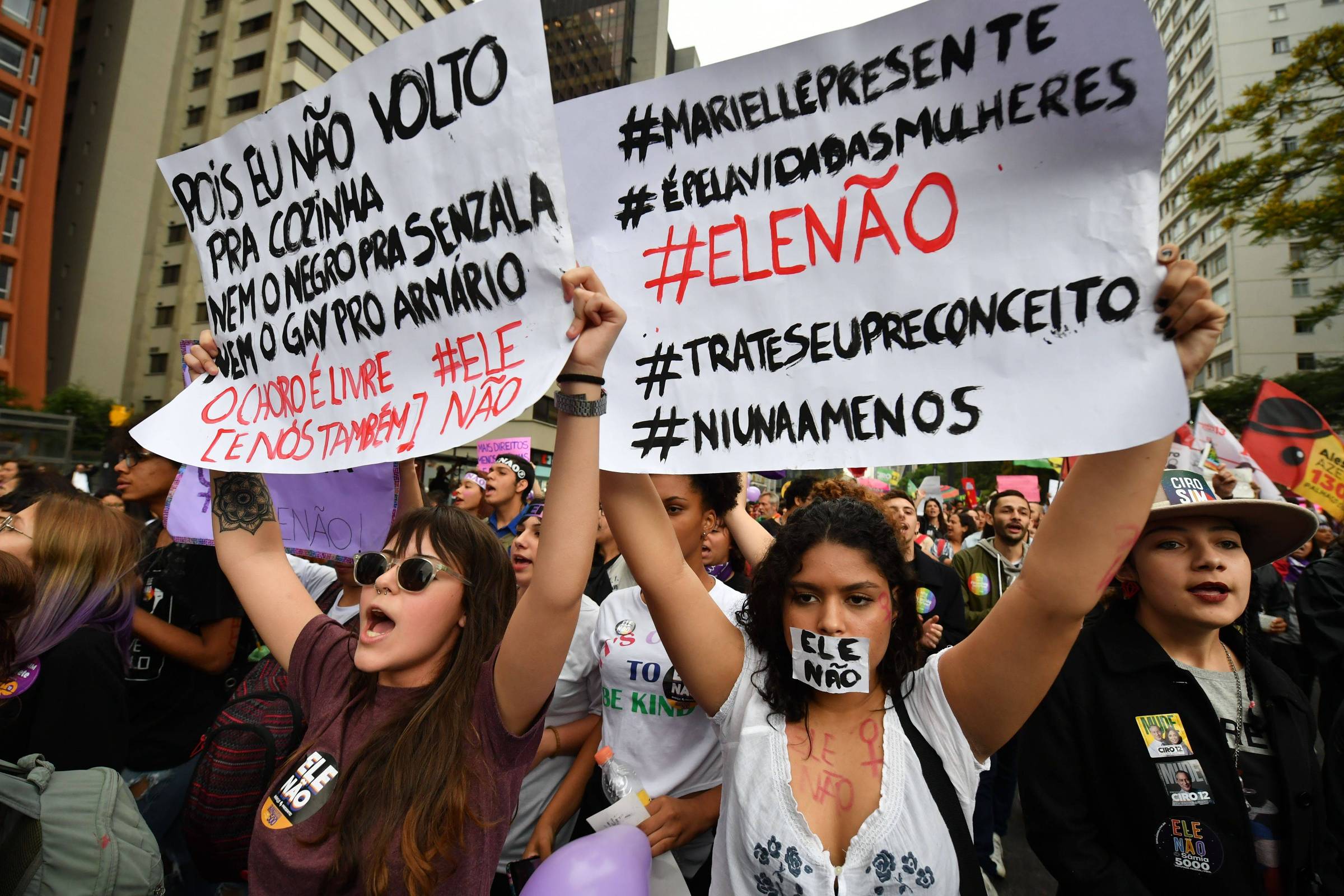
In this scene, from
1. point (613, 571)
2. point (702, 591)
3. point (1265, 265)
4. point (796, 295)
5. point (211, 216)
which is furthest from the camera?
point (1265, 265)

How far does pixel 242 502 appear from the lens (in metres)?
2.18

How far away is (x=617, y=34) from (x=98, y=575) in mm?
53181

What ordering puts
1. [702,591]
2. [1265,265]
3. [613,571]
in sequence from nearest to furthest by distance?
[702,591]
[613,571]
[1265,265]

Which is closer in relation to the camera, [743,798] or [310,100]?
[743,798]

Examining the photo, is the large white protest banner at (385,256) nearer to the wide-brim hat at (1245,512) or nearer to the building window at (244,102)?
the wide-brim hat at (1245,512)

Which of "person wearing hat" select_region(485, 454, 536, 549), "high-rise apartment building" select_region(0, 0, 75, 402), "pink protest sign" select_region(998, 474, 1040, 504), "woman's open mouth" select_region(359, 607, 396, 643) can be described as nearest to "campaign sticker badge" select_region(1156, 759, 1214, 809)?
"woman's open mouth" select_region(359, 607, 396, 643)

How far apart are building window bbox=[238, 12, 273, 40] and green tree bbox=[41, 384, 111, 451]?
68.3ft

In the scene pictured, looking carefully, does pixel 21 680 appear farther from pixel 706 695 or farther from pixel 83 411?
pixel 83 411

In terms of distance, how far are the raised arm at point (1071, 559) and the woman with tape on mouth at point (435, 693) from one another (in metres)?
0.92

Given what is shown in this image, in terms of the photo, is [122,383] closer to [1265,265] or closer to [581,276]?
[581,276]

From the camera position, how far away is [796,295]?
164cm

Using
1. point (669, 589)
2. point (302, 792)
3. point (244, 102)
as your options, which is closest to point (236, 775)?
point (302, 792)

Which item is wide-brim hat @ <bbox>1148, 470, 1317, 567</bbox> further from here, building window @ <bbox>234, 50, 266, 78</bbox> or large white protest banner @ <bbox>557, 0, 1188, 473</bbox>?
building window @ <bbox>234, 50, 266, 78</bbox>

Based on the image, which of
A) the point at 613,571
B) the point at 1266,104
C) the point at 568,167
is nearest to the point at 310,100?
the point at 568,167
